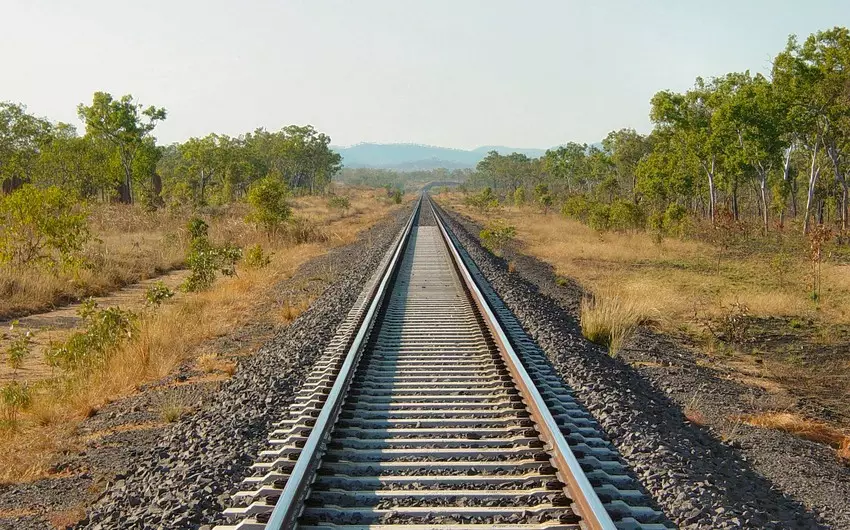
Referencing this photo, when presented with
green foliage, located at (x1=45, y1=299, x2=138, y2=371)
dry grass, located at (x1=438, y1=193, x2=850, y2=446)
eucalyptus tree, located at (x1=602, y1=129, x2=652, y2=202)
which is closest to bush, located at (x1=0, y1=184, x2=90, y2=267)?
green foliage, located at (x1=45, y1=299, x2=138, y2=371)

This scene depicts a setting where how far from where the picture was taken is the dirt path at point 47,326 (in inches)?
369

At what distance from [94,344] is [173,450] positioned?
476cm

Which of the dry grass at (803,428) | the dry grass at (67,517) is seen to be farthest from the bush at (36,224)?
the dry grass at (803,428)

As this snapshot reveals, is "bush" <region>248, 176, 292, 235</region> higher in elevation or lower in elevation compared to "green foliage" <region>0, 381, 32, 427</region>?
higher

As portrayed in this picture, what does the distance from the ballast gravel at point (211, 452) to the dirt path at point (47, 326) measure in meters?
3.75

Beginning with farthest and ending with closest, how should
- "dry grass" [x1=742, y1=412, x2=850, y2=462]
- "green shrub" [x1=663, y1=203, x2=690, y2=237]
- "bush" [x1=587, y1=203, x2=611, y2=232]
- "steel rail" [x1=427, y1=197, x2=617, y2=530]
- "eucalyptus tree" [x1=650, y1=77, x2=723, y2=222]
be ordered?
1. "eucalyptus tree" [x1=650, y1=77, x2=723, y2=222]
2. "bush" [x1=587, y1=203, x2=611, y2=232]
3. "green shrub" [x1=663, y1=203, x2=690, y2=237]
4. "dry grass" [x1=742, y1=412, x2=850, y2=462]
5. "steel rail" [x1=427, y1=197, x2=617, y2=530]

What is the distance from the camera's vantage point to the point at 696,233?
2720 cm

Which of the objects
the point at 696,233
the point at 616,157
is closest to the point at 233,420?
the point at 696,233

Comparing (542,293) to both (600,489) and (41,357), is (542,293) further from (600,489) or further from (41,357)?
(600,489)

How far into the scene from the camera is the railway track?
12.0 feet

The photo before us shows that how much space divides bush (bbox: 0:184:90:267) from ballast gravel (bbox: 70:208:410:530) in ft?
32.0

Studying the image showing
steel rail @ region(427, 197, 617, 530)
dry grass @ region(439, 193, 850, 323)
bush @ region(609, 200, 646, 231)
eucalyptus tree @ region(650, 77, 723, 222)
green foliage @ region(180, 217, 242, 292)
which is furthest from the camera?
eucalyptus tree @ region(650, 77, 723, 222)

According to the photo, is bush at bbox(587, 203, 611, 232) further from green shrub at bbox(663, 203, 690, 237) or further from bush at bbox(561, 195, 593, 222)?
bush at bbox(561, 195, 593, 222)

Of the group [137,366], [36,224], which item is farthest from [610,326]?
[36,224]
